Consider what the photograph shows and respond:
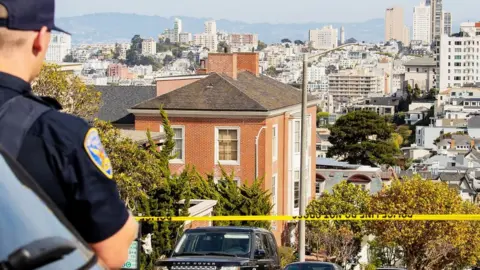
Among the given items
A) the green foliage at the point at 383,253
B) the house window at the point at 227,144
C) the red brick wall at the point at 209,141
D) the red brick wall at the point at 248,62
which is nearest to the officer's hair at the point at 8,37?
the red brick wall at the point at 209,141

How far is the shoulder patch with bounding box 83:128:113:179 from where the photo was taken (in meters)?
3.14

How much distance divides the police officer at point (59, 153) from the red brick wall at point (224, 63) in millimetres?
44438

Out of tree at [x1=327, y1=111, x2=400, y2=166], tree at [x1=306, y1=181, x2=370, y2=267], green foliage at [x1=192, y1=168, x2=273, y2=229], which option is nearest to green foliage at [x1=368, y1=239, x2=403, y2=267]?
tree at [x1=306, y1=181, x2=370, y2=267]

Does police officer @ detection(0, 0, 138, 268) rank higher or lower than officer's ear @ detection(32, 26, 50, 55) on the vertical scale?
lower

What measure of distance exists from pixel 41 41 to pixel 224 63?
44564 mm

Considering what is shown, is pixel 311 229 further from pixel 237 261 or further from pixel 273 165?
pixel 237 261

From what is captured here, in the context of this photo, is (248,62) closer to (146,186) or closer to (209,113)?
(209,113)

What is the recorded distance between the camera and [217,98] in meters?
45.5

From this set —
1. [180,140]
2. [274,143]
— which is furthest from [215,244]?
[274,143]

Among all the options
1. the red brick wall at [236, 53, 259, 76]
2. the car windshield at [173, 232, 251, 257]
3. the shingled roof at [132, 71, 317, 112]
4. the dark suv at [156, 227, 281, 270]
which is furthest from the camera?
the red brick wall at [236, 53, 259, 76]

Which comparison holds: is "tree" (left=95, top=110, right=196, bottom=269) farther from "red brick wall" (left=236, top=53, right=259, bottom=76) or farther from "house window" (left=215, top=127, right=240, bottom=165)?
"red brick wall" (left=236, top=53, right=259, bottom=76)

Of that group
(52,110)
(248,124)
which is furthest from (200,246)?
(248,124)

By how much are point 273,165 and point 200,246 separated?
98.5 feet

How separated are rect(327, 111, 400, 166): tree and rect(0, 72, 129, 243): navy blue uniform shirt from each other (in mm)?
103603
